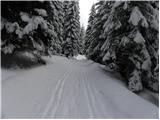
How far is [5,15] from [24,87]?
465cm

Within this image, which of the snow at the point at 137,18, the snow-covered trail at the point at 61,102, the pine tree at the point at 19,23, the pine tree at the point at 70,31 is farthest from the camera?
the pine tree at the point at 70,31

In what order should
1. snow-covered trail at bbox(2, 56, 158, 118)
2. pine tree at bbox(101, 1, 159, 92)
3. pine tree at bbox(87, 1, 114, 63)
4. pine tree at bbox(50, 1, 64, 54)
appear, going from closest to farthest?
snow-covered trail at bbox(2, 56, 158, 118) < pine tree at bbox(101, 1, 159, 92) < pine tree at bbox(50, 1, 64, 54) < pine tree at bbox(87, 1, 114, 63)

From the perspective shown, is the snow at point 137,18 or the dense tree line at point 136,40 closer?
the snow at point 137,18

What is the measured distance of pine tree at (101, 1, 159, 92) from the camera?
A: 587 inches

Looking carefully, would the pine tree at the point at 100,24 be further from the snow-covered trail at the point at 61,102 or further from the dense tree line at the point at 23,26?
the snow-covered trail at the point at 61,102

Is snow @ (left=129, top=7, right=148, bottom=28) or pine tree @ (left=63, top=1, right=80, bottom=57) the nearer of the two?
snow @ (left=129, top=7, right=148, bottom=28)

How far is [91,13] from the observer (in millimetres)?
47719

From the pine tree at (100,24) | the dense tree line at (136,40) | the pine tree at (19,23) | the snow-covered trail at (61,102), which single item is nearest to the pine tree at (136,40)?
the dense tree line at (136,40)

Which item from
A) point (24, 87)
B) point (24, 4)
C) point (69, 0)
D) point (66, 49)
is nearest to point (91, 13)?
point (69, 0)

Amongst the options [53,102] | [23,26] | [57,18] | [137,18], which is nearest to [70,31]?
[57,18]

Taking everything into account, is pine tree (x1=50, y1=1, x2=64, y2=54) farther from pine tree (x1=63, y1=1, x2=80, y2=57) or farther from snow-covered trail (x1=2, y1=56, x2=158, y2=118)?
pine tree (x1=63, y1=1, x2=80, y2=57)

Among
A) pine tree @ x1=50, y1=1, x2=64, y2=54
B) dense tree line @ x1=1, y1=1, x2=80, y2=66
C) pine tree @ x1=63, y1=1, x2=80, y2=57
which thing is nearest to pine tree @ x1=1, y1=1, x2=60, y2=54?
dense tree line @ x1=1, y1=1, x2=80, y2=66

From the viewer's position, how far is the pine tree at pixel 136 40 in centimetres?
1490

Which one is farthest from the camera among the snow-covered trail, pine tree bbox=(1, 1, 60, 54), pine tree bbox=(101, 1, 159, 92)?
pine tree bbox=(101, 1, 159, 92)
